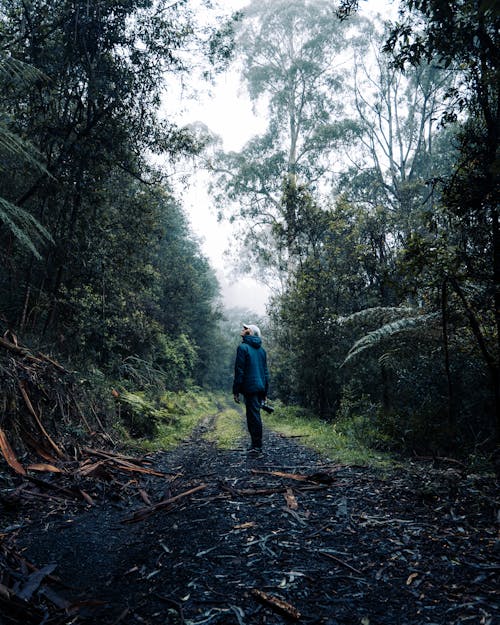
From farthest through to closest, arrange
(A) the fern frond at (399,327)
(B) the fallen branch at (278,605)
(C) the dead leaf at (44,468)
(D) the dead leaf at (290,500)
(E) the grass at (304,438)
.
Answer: (A) the fern frond at (399,327)
(E) the grass at (304,438)
(C) the dead leaf at (44,468)
(D) the dead leaf at (290,500)
(B) the fallen branch at (278,605)

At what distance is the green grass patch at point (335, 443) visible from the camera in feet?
17.1

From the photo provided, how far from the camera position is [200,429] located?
11500mm

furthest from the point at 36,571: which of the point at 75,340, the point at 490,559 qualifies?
the point at 75,340

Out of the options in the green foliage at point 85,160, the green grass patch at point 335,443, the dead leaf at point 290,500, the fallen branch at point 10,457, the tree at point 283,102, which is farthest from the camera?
the tree at point 283,102

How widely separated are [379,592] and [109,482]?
356cm

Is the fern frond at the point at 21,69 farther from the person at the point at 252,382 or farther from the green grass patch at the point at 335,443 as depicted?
the green grass patch at the point at 335,443

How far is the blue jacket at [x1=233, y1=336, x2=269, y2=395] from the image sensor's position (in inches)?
251

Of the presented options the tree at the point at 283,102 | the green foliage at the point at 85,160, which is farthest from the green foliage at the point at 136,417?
the tree at the point at 283,102

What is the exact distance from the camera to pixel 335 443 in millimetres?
6676

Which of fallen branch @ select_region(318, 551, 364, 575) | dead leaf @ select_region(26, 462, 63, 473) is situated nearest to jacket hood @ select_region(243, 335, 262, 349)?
dead leaf @ select_region(26, 462, 63, 473)

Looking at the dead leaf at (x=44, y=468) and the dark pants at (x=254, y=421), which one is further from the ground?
the dark pants at (x=254, y=421)

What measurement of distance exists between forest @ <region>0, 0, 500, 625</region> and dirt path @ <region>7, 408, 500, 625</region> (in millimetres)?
18

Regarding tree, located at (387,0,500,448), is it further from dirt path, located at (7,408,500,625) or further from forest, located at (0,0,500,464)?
dirt path, located at (7,408,500,625)

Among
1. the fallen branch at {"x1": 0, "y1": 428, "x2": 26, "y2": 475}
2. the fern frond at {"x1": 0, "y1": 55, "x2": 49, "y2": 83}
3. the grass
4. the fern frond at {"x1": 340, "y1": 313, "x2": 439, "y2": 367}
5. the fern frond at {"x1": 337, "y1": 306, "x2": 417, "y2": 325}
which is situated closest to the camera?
the fallen branch at {"x1": 0, "y1": 428, "x2": 26, "y2": 475}
